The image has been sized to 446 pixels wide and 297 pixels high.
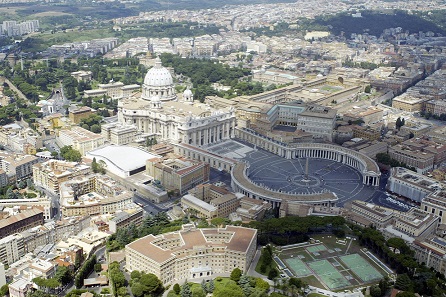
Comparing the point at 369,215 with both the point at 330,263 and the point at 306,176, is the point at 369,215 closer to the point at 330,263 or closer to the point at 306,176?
the point at 330,263

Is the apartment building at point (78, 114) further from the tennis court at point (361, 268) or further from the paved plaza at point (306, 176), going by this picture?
the tennis court at point (361, 268)

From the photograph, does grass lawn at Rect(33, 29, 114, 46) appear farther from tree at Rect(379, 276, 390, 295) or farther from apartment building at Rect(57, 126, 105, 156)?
tree at Rect(379, 276, 390, 295)

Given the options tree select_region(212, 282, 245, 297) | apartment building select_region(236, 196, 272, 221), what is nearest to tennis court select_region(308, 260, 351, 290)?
tree select_region(212, 282, 245, 297)

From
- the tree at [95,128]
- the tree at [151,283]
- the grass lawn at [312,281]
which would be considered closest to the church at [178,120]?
the tree at [95,128]

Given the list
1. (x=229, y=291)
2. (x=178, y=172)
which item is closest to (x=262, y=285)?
(x=229, y=291)

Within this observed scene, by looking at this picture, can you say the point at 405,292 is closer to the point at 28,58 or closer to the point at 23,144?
the point at 23,144
